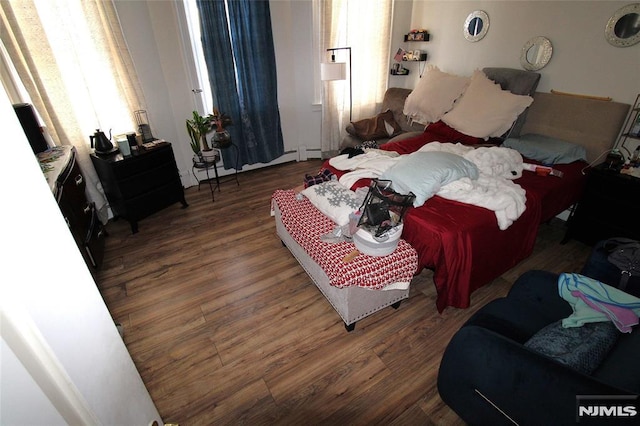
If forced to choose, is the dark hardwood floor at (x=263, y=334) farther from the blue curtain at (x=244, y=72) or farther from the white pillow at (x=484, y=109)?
the blue curtain at (x=244, y=72)

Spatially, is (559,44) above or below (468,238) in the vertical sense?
above

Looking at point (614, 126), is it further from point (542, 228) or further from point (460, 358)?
point (460, 358)

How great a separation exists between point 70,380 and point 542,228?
3.34m

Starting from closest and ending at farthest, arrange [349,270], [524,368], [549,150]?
[524,368] → [349,270] → [549,150]

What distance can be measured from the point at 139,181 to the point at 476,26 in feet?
12.3

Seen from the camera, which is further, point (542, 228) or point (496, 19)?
point (496, 19)

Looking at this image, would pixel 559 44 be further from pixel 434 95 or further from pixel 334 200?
pixel 334 200

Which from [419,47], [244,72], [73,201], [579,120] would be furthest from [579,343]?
[419,47]

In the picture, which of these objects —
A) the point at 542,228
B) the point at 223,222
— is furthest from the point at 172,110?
the point at 542,228

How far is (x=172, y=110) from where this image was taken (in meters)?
3.29

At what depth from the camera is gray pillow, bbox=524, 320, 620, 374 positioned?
41.6 inches

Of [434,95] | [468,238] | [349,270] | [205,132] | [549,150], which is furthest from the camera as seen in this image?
[434,95]

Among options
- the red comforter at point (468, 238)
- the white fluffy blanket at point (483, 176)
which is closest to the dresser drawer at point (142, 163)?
the white fluffy blanket at point (483, 176)

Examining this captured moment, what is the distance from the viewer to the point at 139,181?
2725 mm
